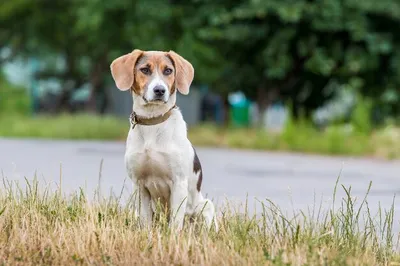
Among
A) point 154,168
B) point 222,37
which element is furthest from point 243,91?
point 154,168

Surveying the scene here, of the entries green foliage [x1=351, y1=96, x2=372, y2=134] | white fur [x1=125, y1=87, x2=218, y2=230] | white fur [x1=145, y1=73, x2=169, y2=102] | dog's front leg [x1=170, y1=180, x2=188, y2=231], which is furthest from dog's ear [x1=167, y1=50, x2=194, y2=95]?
green foliage [x1=351, y1=96, x2=372, y2=134]

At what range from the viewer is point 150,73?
7.13 meters

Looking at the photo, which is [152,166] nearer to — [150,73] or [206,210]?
[206,210]

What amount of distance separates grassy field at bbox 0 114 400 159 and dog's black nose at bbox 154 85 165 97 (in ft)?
43.8

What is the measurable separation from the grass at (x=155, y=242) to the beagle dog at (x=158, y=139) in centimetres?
20

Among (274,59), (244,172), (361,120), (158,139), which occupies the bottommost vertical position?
(244,172)

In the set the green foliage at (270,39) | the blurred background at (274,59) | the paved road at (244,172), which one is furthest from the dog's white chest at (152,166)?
the green foliage at (270,39)

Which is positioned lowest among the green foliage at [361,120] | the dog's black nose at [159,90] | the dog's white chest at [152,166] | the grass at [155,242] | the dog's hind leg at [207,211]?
the grass at [155,242]

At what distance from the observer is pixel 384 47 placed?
2292cm

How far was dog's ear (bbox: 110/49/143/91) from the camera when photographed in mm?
7172

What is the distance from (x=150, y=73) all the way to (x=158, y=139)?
0.54 meters

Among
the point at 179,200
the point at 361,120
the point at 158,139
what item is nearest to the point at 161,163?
the point at 158,139

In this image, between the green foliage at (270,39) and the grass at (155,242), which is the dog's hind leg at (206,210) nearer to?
the grass at (155,242)

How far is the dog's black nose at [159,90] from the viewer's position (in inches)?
272
